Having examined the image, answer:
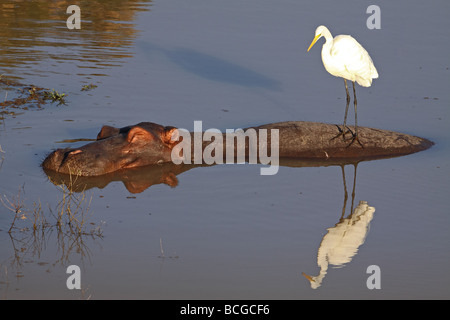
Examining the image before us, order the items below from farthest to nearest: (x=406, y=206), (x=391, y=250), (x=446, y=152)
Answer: (x=446, y=152) < (x=406, y=206) < (x=391, y=250)

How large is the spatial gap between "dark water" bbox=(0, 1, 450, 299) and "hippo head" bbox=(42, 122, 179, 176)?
0.23 metres

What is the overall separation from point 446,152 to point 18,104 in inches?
245

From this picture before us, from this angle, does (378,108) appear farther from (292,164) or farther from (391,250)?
(391,250)

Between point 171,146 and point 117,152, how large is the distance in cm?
76

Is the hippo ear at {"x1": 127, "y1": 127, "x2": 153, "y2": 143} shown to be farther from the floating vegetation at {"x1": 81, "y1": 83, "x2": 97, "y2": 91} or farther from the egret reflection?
the floating vegetation at {"x1": 81, "y1": 83, "x2": 97, "y2": 91}

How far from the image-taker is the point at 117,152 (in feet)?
33.9

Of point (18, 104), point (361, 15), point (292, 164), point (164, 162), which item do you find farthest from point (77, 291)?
point (361, 15)

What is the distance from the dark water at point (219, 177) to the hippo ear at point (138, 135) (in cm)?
43

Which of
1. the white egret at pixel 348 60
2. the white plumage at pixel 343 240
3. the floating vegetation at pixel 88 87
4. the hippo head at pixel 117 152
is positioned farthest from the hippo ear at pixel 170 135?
the floating vegetation at pixel 88 87

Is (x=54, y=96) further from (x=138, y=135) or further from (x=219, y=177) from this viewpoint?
(x=219, y=177)

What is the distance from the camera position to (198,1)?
20.6m

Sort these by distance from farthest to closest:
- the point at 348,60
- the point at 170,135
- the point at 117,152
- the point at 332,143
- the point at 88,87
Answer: the point at 88,87
the point at 332,143
the point at 348,60
the point at 170,135
the point at 117,152

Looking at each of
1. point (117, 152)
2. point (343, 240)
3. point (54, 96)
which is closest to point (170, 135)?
point (117, 152)

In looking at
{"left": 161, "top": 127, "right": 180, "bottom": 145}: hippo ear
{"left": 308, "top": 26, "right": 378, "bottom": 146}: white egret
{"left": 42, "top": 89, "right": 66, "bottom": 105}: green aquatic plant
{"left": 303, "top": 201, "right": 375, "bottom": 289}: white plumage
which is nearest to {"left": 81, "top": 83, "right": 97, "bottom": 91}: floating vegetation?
{"left": 42, "top": 89, "right": 66, "bottom": 105}: green aquatic plant
